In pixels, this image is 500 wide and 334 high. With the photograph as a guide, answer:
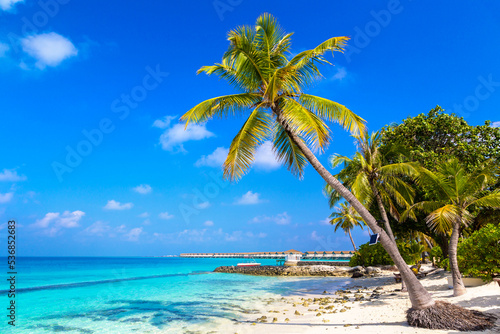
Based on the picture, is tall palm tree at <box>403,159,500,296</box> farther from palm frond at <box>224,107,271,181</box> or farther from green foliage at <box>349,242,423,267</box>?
green foliage at <box>349,242,423,267</box>

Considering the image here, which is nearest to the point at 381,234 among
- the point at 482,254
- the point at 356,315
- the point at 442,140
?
the point at 356,315

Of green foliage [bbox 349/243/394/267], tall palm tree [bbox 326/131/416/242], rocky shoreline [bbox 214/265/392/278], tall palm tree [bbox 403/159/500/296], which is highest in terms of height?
tall palm tree [bbox 326/131/416/242]

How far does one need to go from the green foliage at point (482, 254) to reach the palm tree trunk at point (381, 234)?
5.01 meters

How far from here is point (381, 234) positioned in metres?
8.71

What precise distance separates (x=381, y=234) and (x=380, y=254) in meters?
21.7

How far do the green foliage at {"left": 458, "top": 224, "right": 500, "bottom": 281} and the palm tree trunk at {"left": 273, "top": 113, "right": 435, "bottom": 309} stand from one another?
5010 mm

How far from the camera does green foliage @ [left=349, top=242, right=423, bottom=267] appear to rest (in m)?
24.7

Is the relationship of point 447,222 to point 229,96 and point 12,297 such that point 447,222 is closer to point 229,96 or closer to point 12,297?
point 229,96

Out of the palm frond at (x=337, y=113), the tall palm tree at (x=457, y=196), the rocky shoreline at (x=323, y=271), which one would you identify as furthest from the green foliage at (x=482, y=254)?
the rocky shoreline at (x=323, y=271)

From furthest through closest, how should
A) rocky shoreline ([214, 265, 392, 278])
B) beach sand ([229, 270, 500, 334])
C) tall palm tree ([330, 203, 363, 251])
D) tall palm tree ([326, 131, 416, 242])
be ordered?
tall palm tree ([330, 203, 363, 251]) < rocky shoreline ([214, 265, 392, 278]) < tall palm tree ([326, 131, 416, 242]) < beach sand ([229, 270, 500, 334])

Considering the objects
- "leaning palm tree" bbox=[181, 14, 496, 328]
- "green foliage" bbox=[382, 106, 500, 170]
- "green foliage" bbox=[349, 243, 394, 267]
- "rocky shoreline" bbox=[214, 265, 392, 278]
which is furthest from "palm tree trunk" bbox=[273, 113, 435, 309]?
"green foliage" bbox=[349, 243, 394, 267]

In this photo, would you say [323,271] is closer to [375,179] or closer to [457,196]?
[375,179]

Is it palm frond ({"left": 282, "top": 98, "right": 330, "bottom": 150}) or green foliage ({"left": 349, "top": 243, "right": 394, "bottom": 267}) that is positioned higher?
palm frond ({"left": 282, "top": 98, "right": 330, "bottom": 150})

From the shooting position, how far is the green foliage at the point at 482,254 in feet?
37.0
